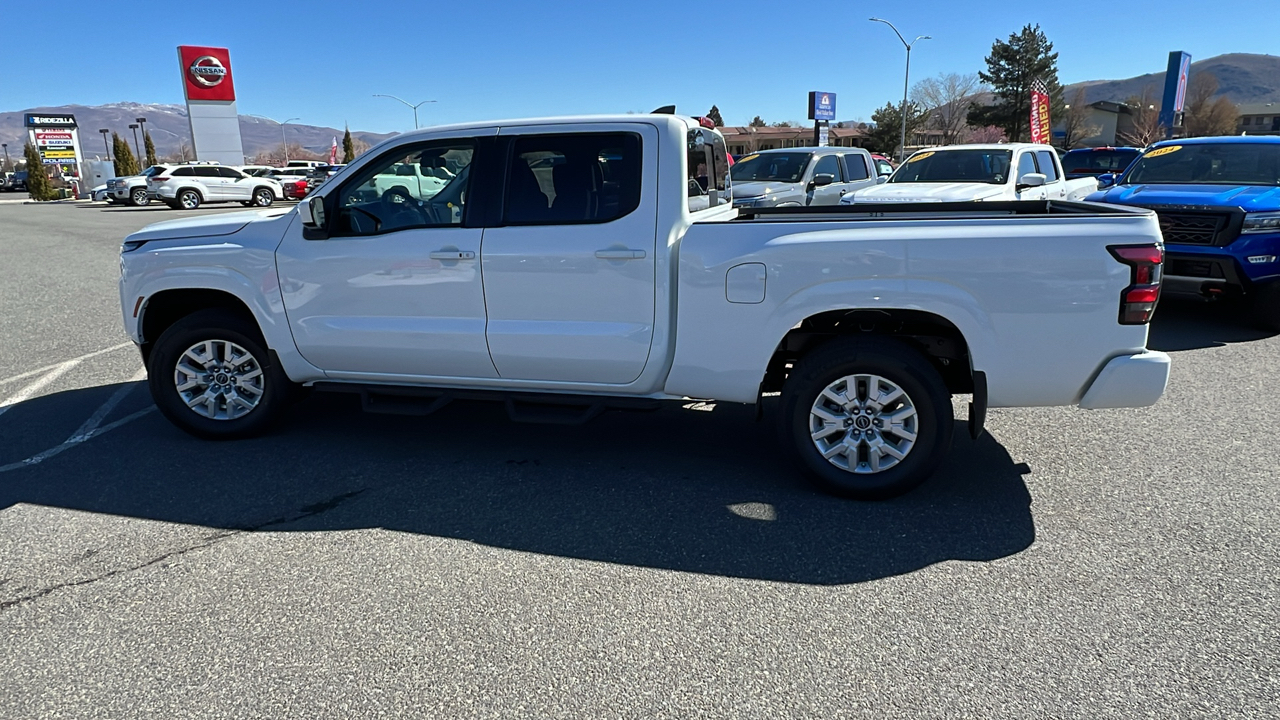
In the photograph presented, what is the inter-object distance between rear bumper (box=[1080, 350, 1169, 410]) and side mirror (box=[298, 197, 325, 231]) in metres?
4.10

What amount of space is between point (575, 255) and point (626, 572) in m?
1.68

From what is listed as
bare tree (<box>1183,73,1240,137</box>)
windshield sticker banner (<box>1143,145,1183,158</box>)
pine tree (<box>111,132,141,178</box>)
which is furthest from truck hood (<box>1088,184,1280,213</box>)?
bare tree (<box>1183,73,1240,137</box>)

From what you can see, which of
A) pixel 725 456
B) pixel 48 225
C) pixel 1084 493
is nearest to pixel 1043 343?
pixel 1084 493

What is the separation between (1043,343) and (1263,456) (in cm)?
198

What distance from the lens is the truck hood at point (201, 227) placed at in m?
4.93

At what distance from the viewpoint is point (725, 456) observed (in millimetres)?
4785

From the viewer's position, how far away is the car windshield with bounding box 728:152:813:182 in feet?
46.8

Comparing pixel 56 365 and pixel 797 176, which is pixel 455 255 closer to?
pixel 56 365

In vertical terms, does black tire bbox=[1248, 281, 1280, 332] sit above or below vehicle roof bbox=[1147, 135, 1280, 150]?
below

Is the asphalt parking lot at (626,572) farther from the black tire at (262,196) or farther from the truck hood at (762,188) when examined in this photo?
the black tire at (262,196)

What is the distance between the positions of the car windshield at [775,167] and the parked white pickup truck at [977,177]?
77.9 inches

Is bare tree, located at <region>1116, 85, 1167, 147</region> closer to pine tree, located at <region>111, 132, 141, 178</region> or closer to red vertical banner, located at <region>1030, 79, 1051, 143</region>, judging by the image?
red vertical banner, located at <region>1030, 79, 1051, 143</region>

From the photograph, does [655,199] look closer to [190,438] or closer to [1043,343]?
[1043,343]

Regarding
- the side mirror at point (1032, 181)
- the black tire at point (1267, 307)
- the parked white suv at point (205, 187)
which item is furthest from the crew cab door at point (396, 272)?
the parked white suv at point (205, 187)
